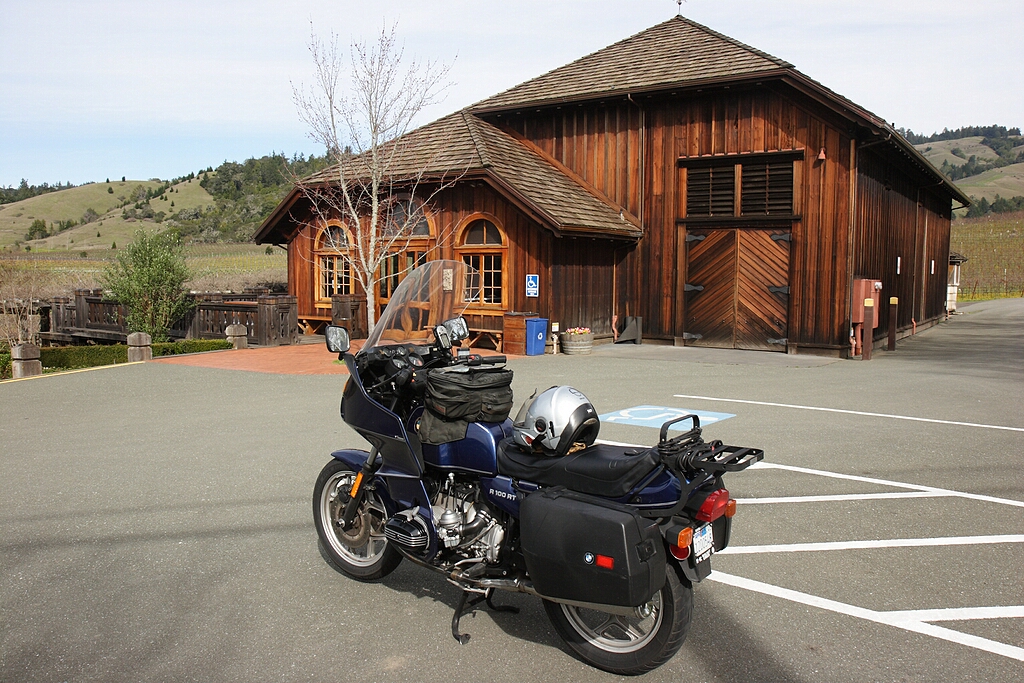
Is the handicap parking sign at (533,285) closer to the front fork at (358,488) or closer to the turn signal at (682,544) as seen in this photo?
the front fork at (358,488)

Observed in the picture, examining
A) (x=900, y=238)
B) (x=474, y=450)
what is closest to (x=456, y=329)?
(x=474, y=450)

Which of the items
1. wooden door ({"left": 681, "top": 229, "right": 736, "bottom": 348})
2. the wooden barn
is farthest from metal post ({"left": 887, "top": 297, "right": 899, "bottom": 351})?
wooden door ({"left": 681, "top": 229, "right": 736, "bottom": 348})

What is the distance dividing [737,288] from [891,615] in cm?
1483

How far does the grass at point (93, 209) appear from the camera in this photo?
105m

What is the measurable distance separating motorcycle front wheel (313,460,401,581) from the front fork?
1.3 inches

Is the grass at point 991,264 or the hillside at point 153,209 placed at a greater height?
the hillside at point 153,209

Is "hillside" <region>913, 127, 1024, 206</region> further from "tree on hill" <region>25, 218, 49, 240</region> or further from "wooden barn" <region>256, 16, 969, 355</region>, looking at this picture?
"tree on hill" <region>25, 218, 49, 240</region>

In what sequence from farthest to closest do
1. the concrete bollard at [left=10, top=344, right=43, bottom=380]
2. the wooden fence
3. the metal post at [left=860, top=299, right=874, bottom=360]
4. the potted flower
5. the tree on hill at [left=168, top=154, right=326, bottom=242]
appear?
1. the tree on hill at [left=168, top=154, right=326, bottom=242]
2. the wooden fence
3. the potted flower
4. the metal post at [left=860, top=299, right=874, bottom=360]
5. the concrete bollard at [left=10, top=344, right=43, bottom=380]

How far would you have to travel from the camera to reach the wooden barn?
17.2 meters

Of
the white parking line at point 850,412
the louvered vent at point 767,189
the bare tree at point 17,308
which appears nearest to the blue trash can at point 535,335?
the louvered vent at point 767,189

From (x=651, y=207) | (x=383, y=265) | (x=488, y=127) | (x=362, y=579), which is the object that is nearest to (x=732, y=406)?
(x=362, y=579)

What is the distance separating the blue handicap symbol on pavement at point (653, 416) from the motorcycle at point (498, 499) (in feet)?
15.4

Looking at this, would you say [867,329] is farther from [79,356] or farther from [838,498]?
[79,356]

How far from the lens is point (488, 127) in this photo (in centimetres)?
2172
